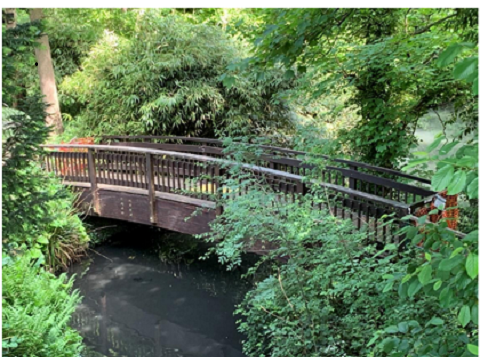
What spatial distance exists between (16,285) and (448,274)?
9.92ft

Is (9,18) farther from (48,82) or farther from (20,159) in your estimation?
(48,82)

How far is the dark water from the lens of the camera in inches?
148

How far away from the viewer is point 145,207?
189 inches

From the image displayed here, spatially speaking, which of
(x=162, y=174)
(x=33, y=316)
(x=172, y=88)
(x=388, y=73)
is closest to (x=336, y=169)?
(x=388, y=73)

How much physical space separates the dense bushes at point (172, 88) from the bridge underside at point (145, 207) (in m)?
1.65

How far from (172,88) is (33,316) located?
4.36 meters

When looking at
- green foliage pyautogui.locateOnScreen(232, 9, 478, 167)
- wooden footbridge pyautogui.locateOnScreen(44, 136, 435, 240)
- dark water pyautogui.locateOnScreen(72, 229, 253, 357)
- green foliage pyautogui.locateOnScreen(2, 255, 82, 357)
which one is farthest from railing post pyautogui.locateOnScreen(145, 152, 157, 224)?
green foliage pyautogui.locateOnScreen(232, 9, 478, 167)

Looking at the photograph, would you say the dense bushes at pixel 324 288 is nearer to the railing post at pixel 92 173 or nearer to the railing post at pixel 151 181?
the railing post at pixel 151 181

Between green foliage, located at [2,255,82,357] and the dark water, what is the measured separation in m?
0.61

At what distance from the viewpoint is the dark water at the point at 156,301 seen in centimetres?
376

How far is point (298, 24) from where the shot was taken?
196 centimetres

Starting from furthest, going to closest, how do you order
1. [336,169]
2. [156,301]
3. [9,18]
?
[156,301]
[336,169]
[9,18]

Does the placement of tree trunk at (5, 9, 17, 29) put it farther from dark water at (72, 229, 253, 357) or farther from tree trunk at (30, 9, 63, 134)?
tree trunk at (30, 9, 63, 134)
